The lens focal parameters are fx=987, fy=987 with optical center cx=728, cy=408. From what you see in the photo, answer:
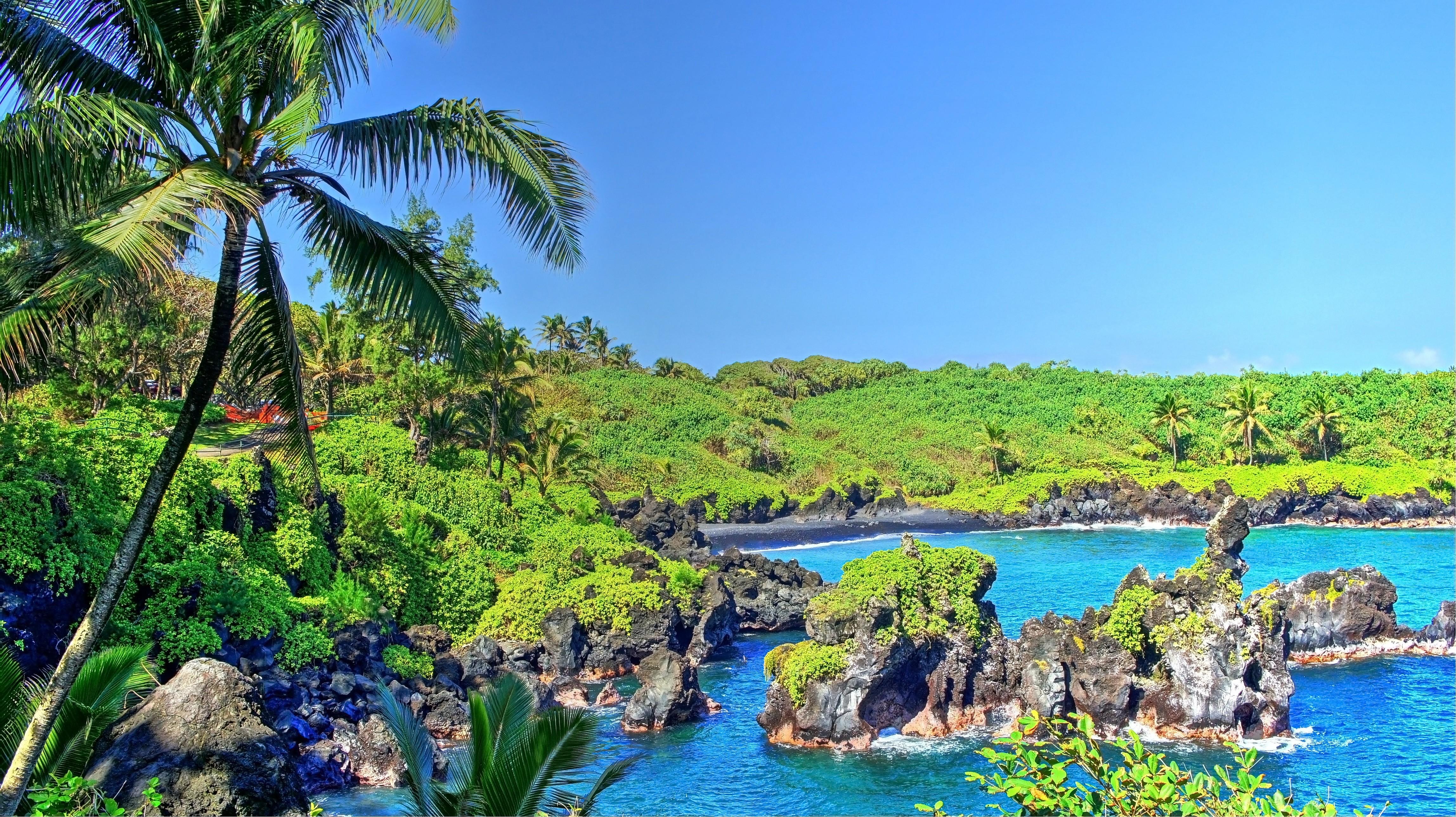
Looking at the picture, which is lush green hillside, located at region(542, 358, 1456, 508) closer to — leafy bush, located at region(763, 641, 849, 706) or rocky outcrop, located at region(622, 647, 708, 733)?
rocky outcrop, located at region(622, 647, 708, 733)

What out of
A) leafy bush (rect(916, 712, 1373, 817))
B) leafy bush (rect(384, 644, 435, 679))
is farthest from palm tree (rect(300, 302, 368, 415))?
leafy bush (rect(916, 712, 1373, 817))

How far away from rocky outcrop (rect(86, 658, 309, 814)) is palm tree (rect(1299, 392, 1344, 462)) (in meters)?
86.7

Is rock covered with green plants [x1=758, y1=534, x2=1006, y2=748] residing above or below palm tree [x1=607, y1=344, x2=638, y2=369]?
below

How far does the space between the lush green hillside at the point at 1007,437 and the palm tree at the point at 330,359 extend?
87.8 ft

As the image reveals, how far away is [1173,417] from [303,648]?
7342 cm

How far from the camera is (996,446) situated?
264 feet

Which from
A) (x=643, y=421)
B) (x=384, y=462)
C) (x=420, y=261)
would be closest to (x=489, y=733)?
(x=420, y=261)

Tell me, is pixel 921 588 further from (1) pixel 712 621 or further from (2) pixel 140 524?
(2) pixel 140 524

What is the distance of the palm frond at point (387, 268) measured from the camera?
24.1 ft

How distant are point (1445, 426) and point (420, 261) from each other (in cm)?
9277

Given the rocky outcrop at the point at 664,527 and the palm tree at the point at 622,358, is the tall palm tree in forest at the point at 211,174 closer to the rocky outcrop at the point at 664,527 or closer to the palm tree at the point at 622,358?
the rocky outcrop at the point at 664,527

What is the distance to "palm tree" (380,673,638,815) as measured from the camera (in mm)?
6891

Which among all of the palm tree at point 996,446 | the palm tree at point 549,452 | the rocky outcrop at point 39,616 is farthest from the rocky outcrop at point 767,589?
the palm tree at point 996,446

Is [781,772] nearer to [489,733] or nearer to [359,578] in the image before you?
[359,578]
